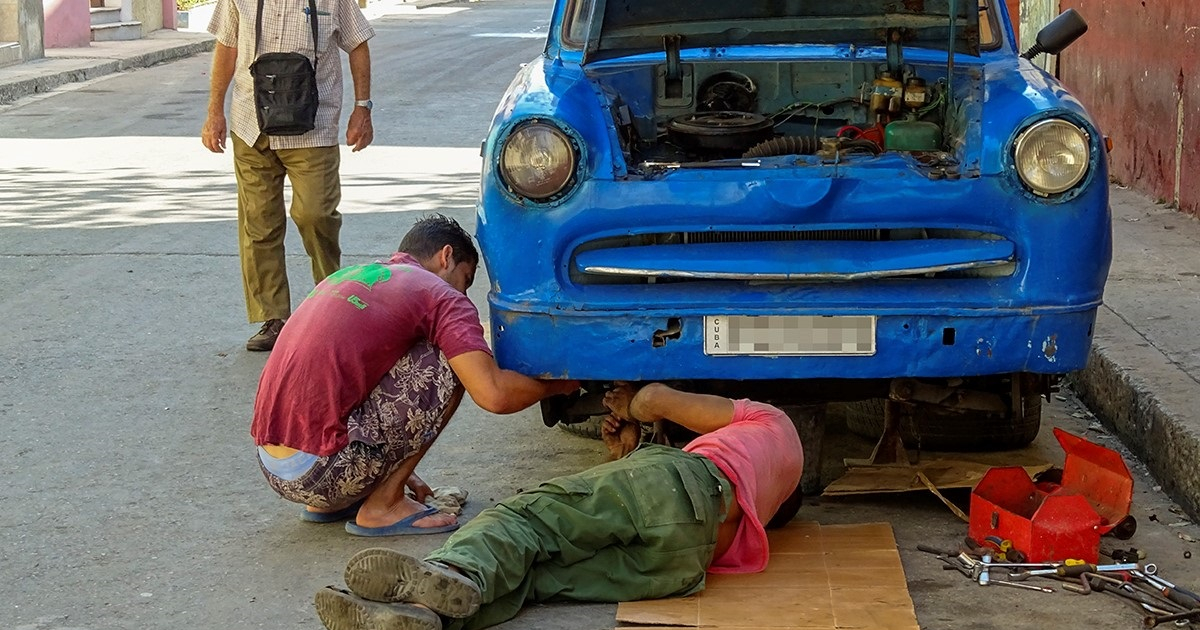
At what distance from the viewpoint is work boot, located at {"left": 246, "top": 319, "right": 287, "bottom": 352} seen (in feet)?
21.0

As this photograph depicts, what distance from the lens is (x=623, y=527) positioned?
146 inches

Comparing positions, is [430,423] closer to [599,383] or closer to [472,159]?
[599,383]

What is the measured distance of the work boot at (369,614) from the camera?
3363mm

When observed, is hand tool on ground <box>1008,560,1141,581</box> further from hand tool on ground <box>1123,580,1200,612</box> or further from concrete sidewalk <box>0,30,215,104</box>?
concrete sidewalk <box>0,30,215,104</box>

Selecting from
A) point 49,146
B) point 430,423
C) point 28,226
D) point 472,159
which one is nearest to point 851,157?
point 430,423

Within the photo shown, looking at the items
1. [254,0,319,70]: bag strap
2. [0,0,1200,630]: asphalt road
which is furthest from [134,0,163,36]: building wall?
[254,0,319,70]: bag strap

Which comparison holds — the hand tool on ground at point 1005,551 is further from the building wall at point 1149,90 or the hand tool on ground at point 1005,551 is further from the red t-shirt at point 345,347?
the building wall at point 1149,90

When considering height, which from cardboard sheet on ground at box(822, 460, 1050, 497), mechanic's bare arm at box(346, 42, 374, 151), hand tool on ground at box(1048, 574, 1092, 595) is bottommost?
hand tool on ground at box(1048, 574, 1092, 595)

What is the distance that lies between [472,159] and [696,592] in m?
8.39

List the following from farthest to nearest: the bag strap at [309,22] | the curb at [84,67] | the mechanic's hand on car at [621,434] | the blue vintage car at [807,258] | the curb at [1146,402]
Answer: the curb at [84,67]
the bag strap at [309,22]
the curb at [1146,402]
the mechanic's hand on car at [621,434]
the blue vintage car at [807,258]

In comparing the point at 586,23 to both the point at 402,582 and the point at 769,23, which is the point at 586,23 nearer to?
the point at 769,23

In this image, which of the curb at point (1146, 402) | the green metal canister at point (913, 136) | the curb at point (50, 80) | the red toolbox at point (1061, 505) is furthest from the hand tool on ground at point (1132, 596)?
the curb at point (50, 80)

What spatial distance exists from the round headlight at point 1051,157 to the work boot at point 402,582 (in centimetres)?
186

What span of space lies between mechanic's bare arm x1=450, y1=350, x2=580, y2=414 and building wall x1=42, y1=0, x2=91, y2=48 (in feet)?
57.9
